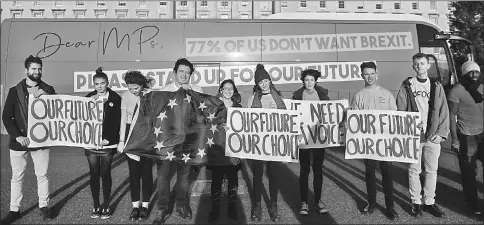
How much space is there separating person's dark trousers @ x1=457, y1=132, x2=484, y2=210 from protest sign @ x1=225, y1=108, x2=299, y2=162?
2.45 metres

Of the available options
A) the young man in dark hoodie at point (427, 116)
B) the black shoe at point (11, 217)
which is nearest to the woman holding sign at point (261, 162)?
the young man in dark hoodie at point (427, 116)

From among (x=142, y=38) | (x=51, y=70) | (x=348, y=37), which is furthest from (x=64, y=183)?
(x=348, y=37)

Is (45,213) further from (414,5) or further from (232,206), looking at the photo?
(414,5)

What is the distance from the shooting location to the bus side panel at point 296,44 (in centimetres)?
862

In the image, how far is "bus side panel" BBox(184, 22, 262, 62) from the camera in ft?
28.0

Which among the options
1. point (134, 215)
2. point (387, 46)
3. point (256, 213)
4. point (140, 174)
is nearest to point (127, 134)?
point (140, 174)

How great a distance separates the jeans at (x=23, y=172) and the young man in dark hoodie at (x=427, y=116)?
16.4 ft

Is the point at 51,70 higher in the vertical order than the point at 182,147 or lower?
higher

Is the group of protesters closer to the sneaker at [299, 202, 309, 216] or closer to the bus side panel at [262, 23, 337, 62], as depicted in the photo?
the sneaker at [299, 202, 309, 216]

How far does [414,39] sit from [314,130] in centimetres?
604

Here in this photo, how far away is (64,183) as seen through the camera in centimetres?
616

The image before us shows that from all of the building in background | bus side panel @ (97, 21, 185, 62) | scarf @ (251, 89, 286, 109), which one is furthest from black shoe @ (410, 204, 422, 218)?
the building in background

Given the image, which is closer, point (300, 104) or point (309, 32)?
point (300, 104)

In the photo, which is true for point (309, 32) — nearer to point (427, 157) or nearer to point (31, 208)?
point (427, 157)
